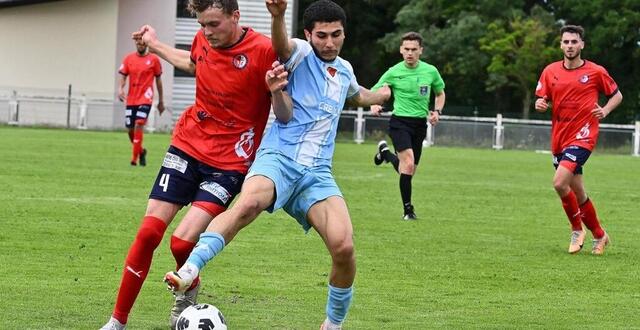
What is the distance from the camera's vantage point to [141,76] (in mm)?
22781

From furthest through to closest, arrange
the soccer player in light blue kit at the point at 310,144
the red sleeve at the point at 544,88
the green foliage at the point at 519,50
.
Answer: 1. the green foliage at the point at 519,50
2. the red sleeve at the point at 544,88
3. the soccer player in light blue kit at the point at 310,144

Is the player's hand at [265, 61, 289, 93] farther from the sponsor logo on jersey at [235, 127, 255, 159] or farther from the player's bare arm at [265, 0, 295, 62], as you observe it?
the sponsor logo on jersey at [235, 127, 255, 159]

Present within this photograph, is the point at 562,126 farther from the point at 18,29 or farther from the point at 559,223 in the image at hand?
the point at 18,29

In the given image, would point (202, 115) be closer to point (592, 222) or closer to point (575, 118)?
point (575, 118)

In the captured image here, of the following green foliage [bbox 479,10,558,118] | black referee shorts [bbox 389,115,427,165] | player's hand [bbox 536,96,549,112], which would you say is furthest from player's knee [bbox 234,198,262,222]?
green foliage [bbox 479,10,558,118]

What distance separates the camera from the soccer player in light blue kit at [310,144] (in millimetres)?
7176

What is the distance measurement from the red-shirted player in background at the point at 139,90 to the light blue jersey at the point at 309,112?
15037mm

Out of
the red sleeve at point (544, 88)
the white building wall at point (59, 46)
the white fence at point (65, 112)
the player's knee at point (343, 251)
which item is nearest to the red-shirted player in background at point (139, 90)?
the red sleeve at point (544, 88)

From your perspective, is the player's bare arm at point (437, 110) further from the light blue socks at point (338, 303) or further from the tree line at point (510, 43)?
the tree line at point (510, 43)

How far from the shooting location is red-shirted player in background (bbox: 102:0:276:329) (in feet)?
24.1

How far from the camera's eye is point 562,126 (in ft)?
42.3

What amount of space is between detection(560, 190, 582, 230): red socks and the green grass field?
29 centimetres

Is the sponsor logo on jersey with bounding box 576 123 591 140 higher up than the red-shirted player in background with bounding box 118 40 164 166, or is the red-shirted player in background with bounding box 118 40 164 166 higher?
the sponsor logo on jersey with bounding box 576 123 591 140

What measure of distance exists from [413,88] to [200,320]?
9.58 metres
